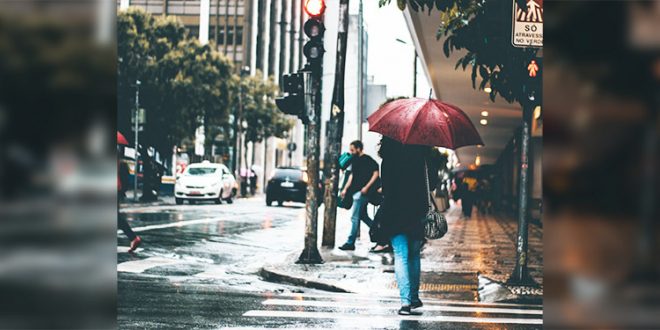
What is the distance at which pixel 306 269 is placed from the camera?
37.8ft

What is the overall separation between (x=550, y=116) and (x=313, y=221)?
11.7m

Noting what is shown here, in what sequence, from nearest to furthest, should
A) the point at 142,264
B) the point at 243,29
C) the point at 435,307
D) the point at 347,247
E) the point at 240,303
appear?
the point at 240,303, the point at 435,307, the point at 142,264, the point at 347,247, the point at 243,29

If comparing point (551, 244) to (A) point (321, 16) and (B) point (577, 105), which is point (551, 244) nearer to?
(B) point (577, 105)

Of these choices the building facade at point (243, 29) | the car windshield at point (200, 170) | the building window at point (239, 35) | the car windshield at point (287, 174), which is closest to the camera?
the car windshield at point (200, 170)

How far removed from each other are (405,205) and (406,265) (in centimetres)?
58

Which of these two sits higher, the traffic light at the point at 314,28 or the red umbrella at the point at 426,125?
the traffic light at the point at 314,28

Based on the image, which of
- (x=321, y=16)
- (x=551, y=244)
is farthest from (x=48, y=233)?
(x=321, y=16)

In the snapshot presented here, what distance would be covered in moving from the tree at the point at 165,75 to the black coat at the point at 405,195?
3075cm

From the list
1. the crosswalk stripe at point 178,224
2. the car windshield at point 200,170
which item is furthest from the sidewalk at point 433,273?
the car windshield at point 200,170

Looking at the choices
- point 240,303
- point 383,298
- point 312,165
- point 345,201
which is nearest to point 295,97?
point 312,165

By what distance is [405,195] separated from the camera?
754cm

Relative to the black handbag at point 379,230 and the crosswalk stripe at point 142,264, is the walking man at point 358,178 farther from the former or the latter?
the black handbag at point 379,230

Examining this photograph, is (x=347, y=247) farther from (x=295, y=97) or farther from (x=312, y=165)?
(x=295, y=97)

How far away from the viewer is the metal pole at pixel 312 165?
12.5 meters
